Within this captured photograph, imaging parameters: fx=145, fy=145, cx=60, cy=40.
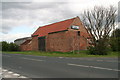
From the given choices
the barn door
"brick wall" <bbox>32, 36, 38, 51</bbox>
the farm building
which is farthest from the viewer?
"brick wall" <bbox>32, 36, 38, 51</bbox>

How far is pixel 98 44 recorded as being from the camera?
26734 millimetres

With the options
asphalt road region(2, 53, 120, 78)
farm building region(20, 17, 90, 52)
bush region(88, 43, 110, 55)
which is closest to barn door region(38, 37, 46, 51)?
farm building region(20, 17, 90, 52)

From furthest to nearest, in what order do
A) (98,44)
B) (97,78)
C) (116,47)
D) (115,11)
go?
(115,11) < (116,47) < (98,44) < (97,78)

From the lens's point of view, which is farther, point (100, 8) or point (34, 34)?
point (34, 34)

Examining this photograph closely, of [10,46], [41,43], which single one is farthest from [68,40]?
[10,46]

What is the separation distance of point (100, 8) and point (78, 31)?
33.4 ft

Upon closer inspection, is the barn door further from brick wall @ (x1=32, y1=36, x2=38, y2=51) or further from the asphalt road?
the asphalt road

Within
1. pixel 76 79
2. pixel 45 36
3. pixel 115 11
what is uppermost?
pixel 115 11

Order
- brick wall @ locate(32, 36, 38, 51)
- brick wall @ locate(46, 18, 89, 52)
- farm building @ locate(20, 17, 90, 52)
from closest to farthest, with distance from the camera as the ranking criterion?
brick wall @ locate(46, 18, 89, 52) → farm building @ locate(20, 17, 90, 52) → brick wall @ locate(32, 36, 38, 51)

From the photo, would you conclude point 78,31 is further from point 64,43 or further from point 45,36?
point 45,36

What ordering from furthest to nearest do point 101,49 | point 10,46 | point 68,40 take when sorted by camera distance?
1. point 10,46
2. point 68,40
3. point 101,49

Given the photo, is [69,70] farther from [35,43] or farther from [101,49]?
[35,43]

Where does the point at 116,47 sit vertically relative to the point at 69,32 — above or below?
below

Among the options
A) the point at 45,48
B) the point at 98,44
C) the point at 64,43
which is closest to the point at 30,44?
the point at 45,48
